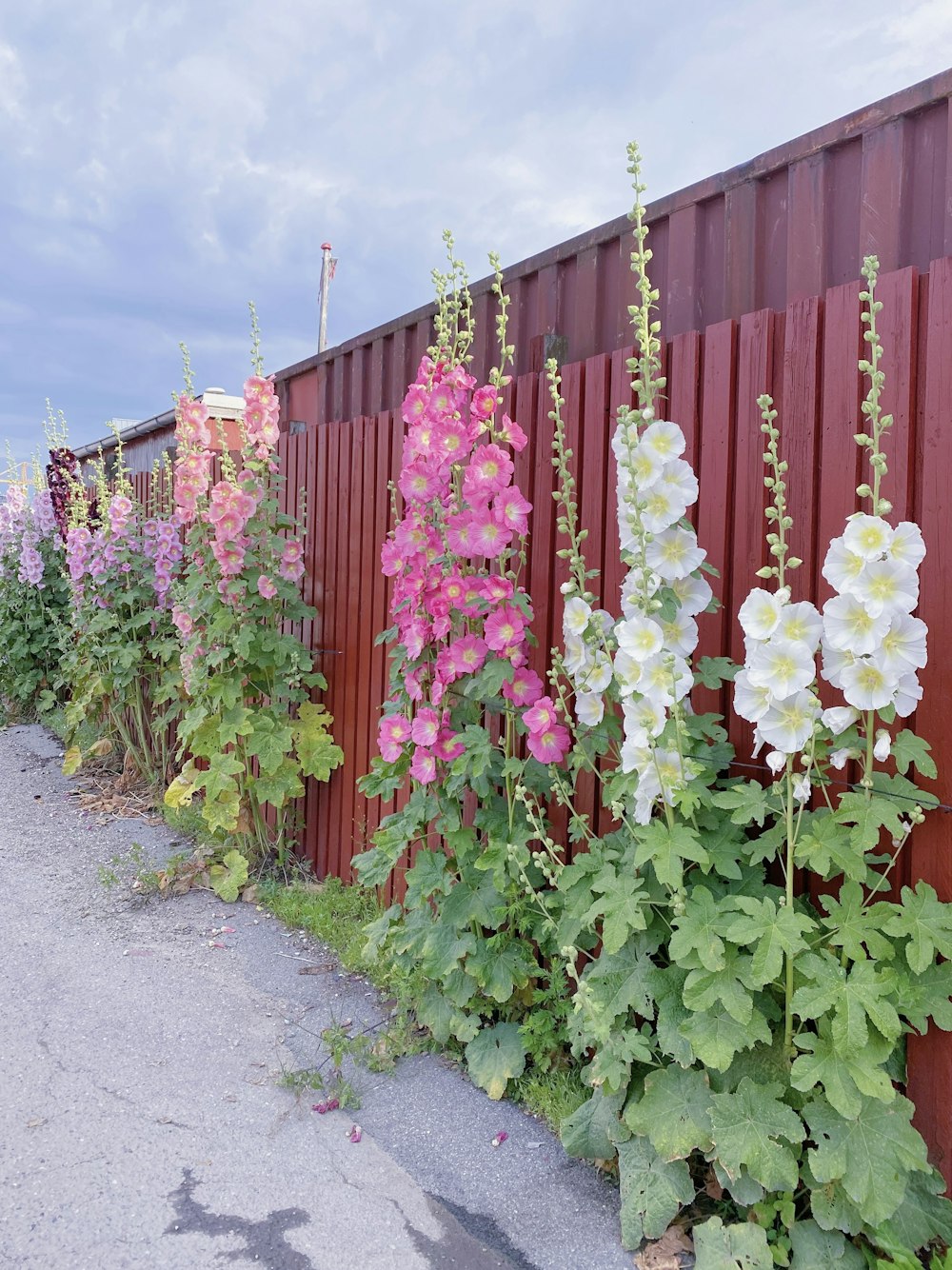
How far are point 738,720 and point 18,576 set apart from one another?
27.0 ft

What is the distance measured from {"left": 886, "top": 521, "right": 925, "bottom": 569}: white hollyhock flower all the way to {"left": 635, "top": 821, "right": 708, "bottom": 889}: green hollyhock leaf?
759 mm

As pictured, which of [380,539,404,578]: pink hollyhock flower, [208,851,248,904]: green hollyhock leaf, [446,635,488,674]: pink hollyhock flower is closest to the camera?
[446,635,488,674]: pink hollyhock flower

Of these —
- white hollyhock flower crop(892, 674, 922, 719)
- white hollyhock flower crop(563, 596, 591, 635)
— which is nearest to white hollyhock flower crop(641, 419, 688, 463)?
white hollyhock flower crop(563, 596, 591, 635)

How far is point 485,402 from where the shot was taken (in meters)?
2.97

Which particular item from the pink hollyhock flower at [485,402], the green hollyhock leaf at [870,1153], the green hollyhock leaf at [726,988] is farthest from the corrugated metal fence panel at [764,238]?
the green hollyhock leaf at [870,1153]

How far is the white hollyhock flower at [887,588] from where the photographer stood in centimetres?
188

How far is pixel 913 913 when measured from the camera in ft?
6.35

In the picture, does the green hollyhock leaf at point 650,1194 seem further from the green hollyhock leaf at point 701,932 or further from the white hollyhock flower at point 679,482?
the white hollyhock flower at point 679,482

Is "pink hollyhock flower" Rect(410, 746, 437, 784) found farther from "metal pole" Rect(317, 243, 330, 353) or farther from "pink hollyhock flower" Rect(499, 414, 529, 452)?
"metal pole" Rect(317, 243, 330, 353)

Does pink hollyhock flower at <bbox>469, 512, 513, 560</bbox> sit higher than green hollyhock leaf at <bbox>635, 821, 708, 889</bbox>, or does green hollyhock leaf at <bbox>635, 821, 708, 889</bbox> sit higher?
pink hollyhock flower at <bbox>469, 512, 513, 560</bbox>

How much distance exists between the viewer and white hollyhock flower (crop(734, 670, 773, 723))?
2.02 metres

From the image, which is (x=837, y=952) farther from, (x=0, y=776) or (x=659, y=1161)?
(x=0, y=776)

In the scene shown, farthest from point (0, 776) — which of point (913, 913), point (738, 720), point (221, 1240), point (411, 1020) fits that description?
point (913, 913)

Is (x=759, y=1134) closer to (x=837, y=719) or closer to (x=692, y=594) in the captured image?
(x=837, y=719)
